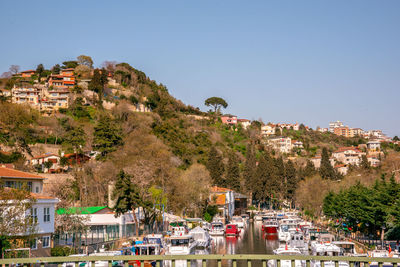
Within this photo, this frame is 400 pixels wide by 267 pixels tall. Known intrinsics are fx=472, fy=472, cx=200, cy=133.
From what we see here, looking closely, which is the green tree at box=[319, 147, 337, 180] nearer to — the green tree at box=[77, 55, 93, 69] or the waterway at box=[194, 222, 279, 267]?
the waterway at box=[194, 222, 279, 267]

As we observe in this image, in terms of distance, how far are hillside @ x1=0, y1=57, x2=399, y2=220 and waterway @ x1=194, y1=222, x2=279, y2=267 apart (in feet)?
33.1

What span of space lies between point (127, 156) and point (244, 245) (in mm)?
29896

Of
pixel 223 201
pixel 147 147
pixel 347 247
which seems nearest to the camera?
pixel 347 247

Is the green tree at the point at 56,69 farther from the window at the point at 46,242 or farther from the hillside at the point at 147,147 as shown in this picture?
the window at the point at 46,242

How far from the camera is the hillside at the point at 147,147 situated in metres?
74.2

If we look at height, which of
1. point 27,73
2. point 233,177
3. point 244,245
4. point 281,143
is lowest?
point 244,245

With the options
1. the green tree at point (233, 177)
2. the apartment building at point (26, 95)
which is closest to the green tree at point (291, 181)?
the green tree at point (233, 177)

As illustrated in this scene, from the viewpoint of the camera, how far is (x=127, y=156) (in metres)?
81.6

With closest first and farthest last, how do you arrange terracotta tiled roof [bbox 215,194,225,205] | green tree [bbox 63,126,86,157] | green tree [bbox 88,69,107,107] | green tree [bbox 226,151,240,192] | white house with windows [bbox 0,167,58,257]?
A: white house with windows [bbox 0,167,58,257] < green tree [bbox 63,126,86,157] < terracotta tiled roof [bbox 215,194,225,205] < green tree [bbox 226,151,240,192] < green tree [bbox 88,69,107,107]

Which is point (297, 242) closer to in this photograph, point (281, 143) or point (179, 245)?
point (179, 245)

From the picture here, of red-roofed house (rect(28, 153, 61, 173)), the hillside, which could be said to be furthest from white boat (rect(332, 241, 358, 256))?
red-roofed house (rect(28, 153, 61, 173))

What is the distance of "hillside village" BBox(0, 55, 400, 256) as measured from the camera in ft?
193

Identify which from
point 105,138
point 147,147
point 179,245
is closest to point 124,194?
point 179,245

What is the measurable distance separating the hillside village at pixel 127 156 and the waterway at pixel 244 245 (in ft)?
Result: 28.5
